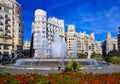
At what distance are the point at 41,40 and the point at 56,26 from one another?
21.2 meters

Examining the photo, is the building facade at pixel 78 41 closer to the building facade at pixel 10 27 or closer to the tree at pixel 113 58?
the building facade at pixel 10 27

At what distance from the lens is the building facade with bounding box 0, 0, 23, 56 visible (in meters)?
71.1

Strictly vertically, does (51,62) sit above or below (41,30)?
below

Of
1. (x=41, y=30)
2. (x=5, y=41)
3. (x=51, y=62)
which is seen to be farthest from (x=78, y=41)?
(x=51, y=62)

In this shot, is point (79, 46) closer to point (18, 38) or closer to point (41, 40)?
point (41, 40)

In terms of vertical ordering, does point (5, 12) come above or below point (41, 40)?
above

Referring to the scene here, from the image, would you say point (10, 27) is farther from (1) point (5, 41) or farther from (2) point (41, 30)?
(2) point (41, 30)

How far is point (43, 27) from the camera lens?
108m

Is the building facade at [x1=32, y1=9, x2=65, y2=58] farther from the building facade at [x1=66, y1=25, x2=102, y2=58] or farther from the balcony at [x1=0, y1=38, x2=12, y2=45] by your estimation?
the building facade at [x1=66, y1=25, x2=102, y2=58]

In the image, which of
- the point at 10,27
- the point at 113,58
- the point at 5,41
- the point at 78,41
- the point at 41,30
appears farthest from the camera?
the point at 78,41

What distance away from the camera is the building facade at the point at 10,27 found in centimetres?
7112

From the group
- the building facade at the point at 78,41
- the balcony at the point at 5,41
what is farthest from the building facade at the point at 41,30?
the building facade at the point at 78,41

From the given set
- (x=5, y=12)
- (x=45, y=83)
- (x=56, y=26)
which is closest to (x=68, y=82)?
(x=45, y=83)

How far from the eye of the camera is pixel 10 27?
247 feet
